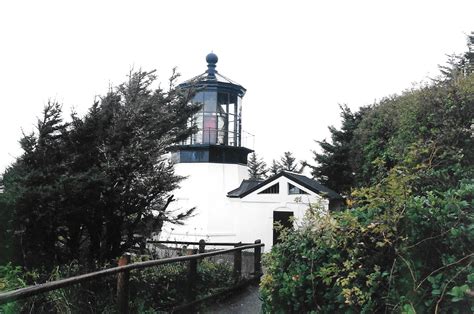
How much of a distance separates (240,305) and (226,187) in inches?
466

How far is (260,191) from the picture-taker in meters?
17.9

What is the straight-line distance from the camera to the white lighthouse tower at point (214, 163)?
1719 cm

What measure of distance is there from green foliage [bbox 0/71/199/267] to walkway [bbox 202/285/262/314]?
1.84 m

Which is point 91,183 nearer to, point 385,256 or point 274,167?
point 385,256

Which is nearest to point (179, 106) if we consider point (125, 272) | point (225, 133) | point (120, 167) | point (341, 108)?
point (120, 167)

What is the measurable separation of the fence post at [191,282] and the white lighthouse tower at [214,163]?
37.4 ft

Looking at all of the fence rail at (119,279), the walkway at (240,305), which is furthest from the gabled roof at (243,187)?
the walkway at (240,305)

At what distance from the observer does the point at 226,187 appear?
60.3 feet

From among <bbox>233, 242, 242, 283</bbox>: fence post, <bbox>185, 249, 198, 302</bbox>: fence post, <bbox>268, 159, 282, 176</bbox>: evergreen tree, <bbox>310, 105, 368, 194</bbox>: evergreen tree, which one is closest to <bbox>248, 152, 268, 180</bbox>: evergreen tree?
<bbox>268, 159, 282, 176</bbox>: evergreen tree

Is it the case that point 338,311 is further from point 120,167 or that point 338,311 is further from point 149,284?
point 120,167

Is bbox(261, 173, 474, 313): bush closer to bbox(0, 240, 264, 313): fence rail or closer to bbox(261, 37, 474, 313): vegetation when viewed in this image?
bbox(261, 37, 474, 313): vegetation

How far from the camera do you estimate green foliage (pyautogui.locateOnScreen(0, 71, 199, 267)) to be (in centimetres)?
630

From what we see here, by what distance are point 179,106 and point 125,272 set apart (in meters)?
5.24

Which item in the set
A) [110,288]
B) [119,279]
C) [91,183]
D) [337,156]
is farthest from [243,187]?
[119,279]
